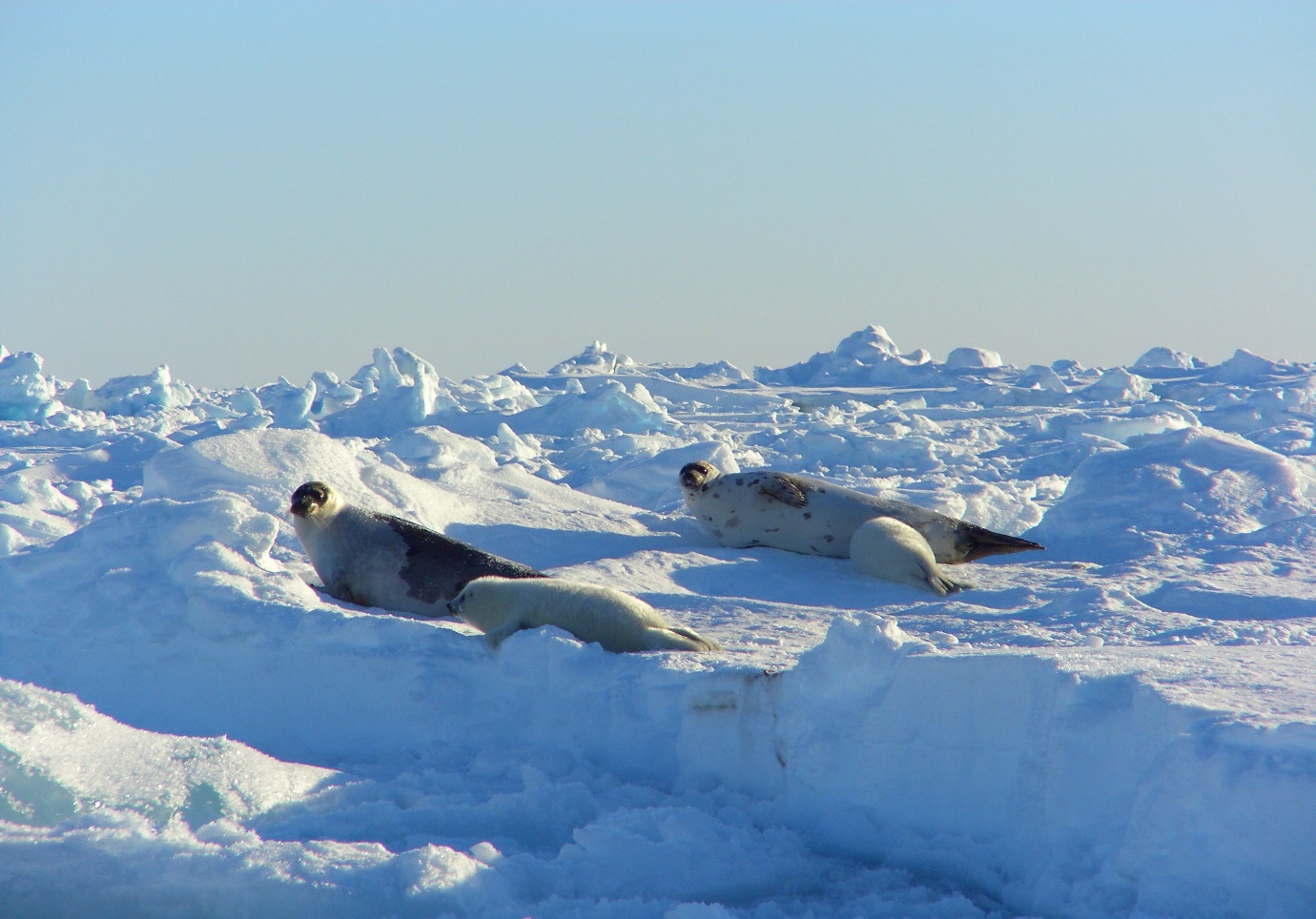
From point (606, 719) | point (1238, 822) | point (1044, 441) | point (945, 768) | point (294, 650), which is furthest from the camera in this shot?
point (1044, 441)

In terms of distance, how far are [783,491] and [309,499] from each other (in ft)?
8.49

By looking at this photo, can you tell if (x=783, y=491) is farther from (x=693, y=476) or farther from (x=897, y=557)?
(x=897, y=557)

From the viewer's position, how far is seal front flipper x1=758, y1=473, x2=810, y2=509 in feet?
19.9

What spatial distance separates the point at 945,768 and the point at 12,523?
22.8ft

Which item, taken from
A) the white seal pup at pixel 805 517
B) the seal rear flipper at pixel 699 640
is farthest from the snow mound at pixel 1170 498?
the seal rear flipper at pixel 699 640

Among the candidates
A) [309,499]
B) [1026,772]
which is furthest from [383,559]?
[1026,772]

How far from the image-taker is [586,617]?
11.7 feet

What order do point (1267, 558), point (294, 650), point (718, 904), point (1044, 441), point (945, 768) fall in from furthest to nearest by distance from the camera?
1. point (1044, 441)
2. point (1267, 558)
3. point (294, 650)
4. point (945, 768)
5. point (718, 904)

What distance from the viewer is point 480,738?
3.02m

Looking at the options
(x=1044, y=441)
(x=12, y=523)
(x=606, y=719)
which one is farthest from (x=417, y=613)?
(x=1044, y=441)

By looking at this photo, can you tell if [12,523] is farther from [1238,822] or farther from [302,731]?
[1238,822]

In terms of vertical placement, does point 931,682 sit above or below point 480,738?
above

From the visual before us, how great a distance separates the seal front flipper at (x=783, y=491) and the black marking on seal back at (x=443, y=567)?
1812 millimetres

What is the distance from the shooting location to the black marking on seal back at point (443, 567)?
177 inches
